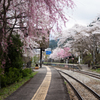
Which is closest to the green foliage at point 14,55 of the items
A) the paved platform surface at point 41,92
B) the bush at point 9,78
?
the bush at point 9,78

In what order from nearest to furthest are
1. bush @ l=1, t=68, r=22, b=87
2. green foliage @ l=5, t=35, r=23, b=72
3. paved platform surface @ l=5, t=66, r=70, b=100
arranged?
1. paved platform surface @ l=5, t=66, r=70, b=100
2. bush @ l=1, t=68, r=22, b=87
3. green foliage @ l=5, t=35, r=23, b=72

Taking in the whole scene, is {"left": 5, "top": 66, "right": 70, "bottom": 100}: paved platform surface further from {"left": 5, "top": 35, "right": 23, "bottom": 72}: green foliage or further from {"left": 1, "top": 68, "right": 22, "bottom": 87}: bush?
{"left": 5, "top": 35, "right": 23, "bottom": 72}: green foliage

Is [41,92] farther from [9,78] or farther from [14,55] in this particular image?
[14,55]

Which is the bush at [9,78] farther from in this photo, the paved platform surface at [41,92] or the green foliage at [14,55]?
the paved platform surface at [41,92]

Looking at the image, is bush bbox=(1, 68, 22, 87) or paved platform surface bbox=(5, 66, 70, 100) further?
bush bbox=(1, 68, 22, 87)

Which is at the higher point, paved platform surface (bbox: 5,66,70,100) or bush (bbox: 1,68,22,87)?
bush (bbox: 1,68,22,87)

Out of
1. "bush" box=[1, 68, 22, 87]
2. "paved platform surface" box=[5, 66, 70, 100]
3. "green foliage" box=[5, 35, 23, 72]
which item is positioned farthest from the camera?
"green foliage" box=[5, 35, 23, 72]

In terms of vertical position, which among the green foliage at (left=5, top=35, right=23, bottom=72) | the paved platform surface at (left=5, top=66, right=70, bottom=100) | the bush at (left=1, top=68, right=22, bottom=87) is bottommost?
the paved platform surface at (left=5, top=66, right=70, bottom=100)

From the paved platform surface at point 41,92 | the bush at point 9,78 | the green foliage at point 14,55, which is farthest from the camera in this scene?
the green foliage at point 14,55

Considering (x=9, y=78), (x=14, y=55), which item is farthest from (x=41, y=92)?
(x=14, y=55)

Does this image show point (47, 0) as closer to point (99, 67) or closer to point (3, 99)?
point (3, 99)

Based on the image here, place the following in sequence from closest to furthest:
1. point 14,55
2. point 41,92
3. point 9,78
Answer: point 41,92 → point 9,78 → point 14,55

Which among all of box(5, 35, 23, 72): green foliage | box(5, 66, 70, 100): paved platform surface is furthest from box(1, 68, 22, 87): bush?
box(5, 66, 70, 100): paved platform surface

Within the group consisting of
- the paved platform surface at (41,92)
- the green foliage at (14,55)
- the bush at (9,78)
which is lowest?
the paved platform surface at (41,92)
